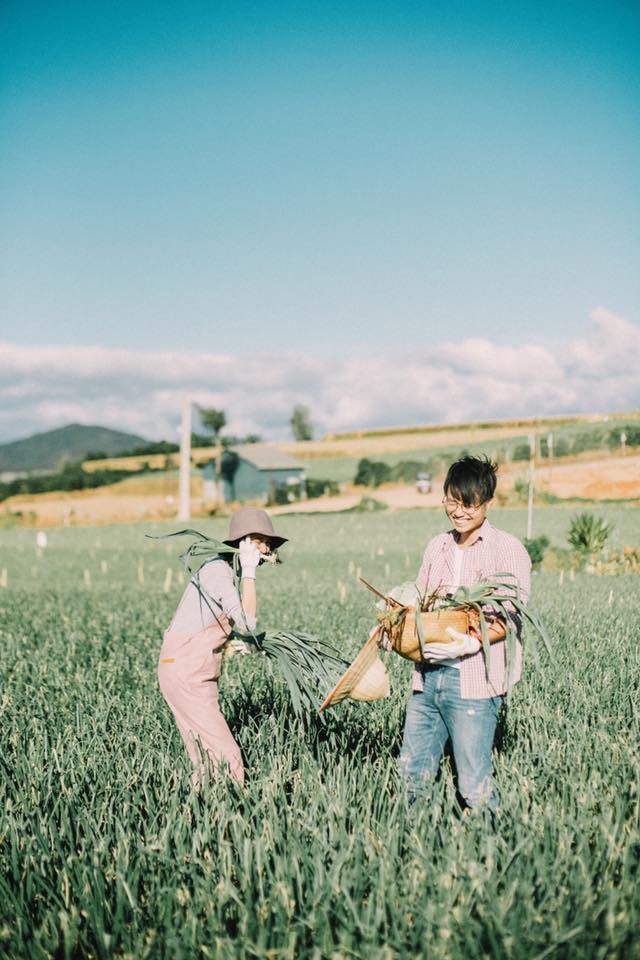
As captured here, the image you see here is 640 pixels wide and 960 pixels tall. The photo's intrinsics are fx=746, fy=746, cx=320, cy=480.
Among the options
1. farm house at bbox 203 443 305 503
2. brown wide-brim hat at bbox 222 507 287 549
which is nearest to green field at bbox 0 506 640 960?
brown wide-brim hat at bbox 222 507 287 549

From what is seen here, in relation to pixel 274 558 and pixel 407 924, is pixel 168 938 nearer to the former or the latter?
pixel 407 924

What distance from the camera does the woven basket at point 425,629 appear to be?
278cm

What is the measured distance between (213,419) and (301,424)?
159 ft

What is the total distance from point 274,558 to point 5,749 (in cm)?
179

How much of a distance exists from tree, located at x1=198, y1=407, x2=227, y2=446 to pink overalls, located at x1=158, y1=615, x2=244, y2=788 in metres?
49.6

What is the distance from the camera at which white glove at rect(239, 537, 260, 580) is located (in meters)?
3.29

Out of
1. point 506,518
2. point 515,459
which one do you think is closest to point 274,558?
point 506,518

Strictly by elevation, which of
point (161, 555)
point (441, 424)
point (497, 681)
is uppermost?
point (441, 424)

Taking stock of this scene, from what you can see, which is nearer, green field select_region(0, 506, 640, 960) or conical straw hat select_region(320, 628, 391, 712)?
green field select_region(0, 506, 640, 960)

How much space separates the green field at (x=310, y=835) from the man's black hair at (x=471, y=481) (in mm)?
683

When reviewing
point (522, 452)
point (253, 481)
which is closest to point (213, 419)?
point (253, 481)

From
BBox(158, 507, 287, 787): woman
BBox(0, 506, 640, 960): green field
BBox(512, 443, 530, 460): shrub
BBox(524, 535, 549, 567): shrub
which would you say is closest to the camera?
BBox(0, 506, 640, 960): green field

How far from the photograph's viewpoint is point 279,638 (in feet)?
11.4

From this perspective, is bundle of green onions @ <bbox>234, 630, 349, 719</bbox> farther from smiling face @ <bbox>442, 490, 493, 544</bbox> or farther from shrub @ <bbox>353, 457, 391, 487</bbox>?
shrub @ <bbox>353, 457, 391, 487</bbox>
